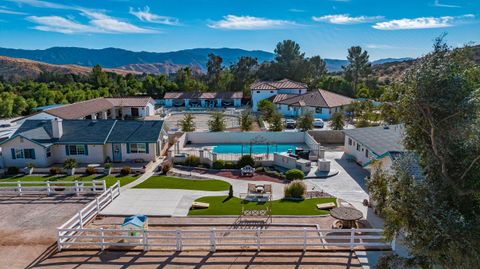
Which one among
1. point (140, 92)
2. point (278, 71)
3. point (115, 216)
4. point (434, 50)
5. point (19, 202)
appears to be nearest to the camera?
point (434, 50)

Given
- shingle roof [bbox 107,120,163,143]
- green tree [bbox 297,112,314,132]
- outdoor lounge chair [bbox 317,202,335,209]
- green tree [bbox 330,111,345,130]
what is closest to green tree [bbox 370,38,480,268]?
outdoor lounge chair [bbox 317,202,335,209]

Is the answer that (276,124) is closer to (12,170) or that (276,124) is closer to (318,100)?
(318,100)

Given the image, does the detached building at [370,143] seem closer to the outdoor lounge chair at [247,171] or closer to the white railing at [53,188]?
the outdoor lounge chair at [247,171]


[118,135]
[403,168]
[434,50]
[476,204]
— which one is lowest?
[118,135]

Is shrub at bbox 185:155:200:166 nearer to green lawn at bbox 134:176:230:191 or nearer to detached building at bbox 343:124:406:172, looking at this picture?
green lawn at bbox 134:176:230:191

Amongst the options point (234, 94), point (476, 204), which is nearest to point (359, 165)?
point (476, 204)

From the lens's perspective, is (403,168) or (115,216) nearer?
(403,168)

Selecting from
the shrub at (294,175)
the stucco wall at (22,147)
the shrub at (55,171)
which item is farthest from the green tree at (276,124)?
the stucco wall at (22,147)

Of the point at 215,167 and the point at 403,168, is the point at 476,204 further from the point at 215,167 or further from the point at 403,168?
Result: the point at 215,167
